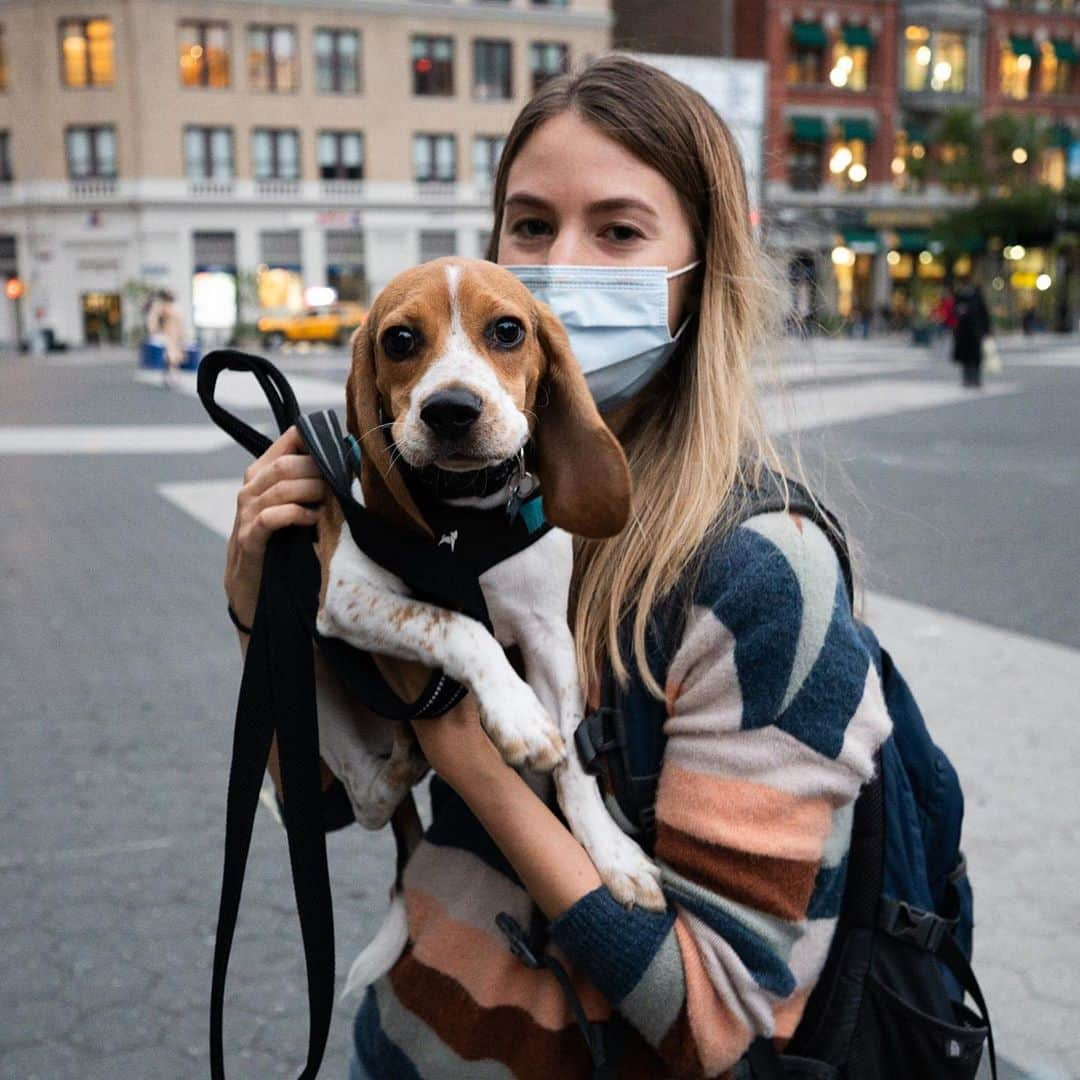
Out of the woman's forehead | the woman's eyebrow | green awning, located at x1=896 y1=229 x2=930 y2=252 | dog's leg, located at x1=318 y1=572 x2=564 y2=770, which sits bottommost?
dog's leg, located at x1=318 y1=572 x2=564 y2=770

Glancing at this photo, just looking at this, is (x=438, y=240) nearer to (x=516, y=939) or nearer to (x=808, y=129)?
(x=808, y=129)

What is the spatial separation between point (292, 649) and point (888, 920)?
3.16ft

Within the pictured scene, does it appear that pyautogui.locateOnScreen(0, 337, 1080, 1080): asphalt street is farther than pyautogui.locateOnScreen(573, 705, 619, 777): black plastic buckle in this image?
Yes

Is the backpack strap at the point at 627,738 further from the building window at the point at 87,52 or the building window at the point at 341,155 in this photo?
the building window at the point at 87,52

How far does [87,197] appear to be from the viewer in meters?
47.2

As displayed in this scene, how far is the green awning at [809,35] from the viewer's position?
47.4 m

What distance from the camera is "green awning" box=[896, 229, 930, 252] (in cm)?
4991

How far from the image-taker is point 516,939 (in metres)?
1.70

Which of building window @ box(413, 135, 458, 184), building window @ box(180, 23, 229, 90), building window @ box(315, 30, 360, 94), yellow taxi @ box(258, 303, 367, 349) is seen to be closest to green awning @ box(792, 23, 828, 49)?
building window @ box(413, 135, 458, 184)

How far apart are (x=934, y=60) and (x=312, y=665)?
55374 mm

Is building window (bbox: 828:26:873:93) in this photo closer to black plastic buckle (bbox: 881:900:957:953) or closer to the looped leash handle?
the looped leash handle

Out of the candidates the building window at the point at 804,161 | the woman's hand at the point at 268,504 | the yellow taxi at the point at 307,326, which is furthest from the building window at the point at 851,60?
the woman's hand at the point at 268,504

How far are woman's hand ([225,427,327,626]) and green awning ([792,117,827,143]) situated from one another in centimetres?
4975

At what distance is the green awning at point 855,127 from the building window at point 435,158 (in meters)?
16.2
